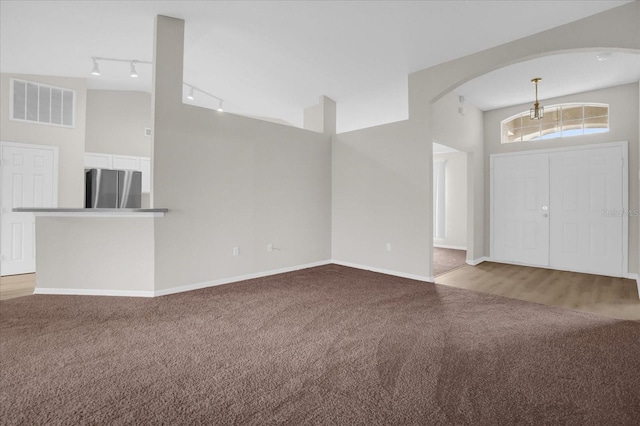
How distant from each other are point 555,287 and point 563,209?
1752mm

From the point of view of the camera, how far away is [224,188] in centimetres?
424

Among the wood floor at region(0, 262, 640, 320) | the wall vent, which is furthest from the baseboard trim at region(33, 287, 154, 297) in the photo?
the wall vent

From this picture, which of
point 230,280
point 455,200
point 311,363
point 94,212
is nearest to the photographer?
point 311,363

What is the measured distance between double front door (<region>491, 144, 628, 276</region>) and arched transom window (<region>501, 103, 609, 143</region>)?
1.18ft

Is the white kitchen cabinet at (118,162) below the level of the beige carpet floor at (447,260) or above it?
above

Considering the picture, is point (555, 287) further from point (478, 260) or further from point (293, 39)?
point (293, 39)

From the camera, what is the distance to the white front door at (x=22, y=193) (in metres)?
4.74

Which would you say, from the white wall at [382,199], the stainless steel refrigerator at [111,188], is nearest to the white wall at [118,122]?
the stainless steel refrigerator at [111,188]

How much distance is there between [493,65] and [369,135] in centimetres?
200

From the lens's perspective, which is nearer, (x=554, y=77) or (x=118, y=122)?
(x=554, y=77)

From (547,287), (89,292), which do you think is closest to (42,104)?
(89,292)

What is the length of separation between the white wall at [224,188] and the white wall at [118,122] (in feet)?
10.1

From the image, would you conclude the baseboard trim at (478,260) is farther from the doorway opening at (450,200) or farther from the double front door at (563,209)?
the doorway opening at (450,200)

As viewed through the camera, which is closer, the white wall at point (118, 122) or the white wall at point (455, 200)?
the white wall at point (118, 122)
